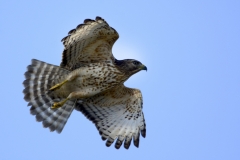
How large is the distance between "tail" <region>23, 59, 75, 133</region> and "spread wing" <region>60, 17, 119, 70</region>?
0.35m

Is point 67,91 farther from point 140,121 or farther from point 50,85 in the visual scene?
point 140,121

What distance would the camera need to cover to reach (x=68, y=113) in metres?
11.9

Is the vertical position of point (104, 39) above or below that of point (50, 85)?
above

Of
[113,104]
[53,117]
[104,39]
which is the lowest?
[53,117]

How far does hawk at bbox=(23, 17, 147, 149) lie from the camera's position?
10852 millimetres

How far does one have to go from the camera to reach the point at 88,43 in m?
10.9

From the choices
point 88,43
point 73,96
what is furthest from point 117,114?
point 88,43

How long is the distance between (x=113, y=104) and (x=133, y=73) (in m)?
1.09

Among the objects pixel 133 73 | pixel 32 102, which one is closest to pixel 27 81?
pixel 32 102

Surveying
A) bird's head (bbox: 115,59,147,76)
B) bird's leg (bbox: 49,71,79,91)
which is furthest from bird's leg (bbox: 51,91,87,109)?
bird's head (bbox: 115,59,147,76)

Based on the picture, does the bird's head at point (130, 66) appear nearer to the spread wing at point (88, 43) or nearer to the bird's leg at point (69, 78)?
the spread wing at point (88, 43)

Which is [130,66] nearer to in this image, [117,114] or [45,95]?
[117,114]

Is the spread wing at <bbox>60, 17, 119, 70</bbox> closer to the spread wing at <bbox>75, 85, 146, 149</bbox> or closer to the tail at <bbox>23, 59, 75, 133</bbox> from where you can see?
the tail at <bbox>23, 59, 75, 133</bbox>

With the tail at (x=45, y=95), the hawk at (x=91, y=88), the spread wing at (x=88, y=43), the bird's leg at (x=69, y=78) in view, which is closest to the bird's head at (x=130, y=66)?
the hawk at (x=91, y=88)
